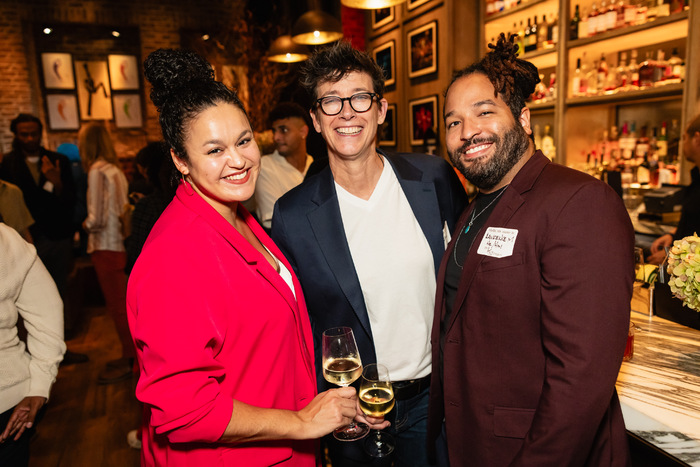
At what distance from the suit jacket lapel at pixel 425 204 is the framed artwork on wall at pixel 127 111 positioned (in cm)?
854

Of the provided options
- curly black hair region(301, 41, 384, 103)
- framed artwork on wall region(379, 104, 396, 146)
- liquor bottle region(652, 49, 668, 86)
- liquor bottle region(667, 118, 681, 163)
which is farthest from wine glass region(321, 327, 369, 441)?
framed artwork on wall region(379, 104, 396, 146)

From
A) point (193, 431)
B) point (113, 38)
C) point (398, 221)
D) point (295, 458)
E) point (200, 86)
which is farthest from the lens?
point (113, 38)

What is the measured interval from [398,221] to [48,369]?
1.39 metres

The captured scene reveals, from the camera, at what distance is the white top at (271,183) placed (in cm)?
373

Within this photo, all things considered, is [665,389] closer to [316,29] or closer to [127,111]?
[316,29]

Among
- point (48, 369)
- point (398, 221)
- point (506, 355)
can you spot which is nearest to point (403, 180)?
point (398, 221)

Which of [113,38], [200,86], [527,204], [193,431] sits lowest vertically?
[193,431]

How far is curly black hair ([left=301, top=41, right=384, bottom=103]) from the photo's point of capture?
1.74 metres

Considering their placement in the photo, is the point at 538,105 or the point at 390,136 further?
the point at 390,136

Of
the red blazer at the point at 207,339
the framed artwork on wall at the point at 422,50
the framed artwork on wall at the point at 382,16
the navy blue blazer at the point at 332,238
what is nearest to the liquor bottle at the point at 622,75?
the framed artwork on wall at the point at 422,50

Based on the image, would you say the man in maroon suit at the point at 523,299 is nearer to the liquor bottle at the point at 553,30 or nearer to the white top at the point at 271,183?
the white top at the point at 271,183

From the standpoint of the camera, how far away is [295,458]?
135 cm

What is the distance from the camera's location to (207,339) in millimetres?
1063

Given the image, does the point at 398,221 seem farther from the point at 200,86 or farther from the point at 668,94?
the point at 668,94
